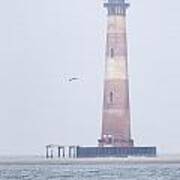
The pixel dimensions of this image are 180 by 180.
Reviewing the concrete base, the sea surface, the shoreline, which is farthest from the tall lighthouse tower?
the sea surface

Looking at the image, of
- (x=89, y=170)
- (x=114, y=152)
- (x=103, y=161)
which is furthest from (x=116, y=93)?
(x=89, y=170)

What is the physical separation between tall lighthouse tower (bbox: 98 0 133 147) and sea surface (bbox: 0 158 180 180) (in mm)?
3806

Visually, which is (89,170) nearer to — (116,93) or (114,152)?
(116,93)

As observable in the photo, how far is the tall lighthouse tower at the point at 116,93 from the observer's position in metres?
147

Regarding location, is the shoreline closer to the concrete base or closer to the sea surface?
the sea surface

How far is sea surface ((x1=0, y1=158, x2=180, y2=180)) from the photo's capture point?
384 feet

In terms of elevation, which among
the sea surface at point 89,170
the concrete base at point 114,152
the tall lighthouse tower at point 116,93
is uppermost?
the tall lighthouse tower at point 116,93

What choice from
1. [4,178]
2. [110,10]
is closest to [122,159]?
[110,10]

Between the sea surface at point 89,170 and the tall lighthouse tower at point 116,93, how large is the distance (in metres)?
3.81

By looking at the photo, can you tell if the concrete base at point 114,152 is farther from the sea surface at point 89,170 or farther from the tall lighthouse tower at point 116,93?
the sea surface at point 89,170

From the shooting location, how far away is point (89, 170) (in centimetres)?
12975

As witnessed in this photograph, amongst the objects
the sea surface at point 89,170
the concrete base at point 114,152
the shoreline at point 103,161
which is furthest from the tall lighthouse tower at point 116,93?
the sea surface at point 89,170

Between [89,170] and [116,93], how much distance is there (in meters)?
18.4

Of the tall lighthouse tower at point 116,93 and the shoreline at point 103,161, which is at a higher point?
the tall lighthouse tower at point 116,93
